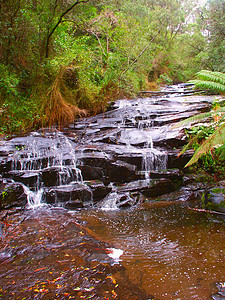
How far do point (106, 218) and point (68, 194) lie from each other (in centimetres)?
121

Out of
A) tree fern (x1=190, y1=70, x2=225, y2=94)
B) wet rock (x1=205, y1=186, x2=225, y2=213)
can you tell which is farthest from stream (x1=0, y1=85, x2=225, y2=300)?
tree fern (x1=190, y1=70, x2=225, y2=94)

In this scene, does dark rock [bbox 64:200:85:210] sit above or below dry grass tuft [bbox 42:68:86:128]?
below

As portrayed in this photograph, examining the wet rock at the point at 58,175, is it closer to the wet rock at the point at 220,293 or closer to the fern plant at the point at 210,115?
the fern plant at the point at 210,115

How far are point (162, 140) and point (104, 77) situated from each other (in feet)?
18.0

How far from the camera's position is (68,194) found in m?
4.87

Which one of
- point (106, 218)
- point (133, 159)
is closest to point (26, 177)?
point (106, 218)

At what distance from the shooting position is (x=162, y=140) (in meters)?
6.71

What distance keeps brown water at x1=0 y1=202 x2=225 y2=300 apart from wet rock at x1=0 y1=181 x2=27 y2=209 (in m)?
0.38

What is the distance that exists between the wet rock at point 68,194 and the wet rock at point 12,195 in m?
0.53

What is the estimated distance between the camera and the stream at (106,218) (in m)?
2.17

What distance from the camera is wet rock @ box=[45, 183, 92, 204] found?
486cm

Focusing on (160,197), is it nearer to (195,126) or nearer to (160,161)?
(160,161)

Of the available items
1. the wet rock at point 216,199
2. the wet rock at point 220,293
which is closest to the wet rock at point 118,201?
the wet rock at point 216,199

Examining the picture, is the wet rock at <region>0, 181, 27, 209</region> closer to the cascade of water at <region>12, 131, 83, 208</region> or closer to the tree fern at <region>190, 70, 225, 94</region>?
the cascade of water at <region>12, 131, 83, 208</region>
